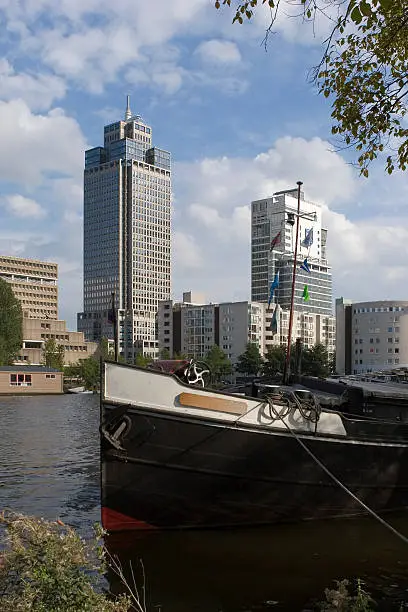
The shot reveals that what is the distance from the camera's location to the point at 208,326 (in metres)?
148

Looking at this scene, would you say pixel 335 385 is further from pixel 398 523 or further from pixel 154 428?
pixel 154 428

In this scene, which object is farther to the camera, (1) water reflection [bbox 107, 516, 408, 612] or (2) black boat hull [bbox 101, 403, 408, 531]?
(2) black boat hull [bbox 101, 403, 408, 531]

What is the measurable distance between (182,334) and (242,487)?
14162 centimetres

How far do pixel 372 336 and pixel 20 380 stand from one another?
70304mm

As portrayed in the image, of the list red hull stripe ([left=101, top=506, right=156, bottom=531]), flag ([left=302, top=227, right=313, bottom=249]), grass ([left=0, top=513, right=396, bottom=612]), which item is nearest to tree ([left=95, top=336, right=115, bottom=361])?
red hull stripe ([left=101, top=506, right=156, bottom=531])

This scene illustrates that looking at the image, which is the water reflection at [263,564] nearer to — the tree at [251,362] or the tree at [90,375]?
the tree at [90,375]

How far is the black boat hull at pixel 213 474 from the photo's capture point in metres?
12.5

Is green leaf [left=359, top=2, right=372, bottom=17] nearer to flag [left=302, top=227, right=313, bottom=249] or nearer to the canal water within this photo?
the canal water

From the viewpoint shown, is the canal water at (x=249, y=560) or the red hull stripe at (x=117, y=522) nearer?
the canal water at (x=249, y=560)

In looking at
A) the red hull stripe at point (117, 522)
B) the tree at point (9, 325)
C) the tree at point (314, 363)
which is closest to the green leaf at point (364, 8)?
the red hull stripe at point (117, 522)

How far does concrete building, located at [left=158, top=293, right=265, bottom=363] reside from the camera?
142250 mm

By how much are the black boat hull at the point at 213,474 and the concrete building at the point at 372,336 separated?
4482 inches

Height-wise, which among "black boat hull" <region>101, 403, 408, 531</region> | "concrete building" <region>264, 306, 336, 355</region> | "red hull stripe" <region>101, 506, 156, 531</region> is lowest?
"red hull stripe" <region>101, 506, 156, 531</region>

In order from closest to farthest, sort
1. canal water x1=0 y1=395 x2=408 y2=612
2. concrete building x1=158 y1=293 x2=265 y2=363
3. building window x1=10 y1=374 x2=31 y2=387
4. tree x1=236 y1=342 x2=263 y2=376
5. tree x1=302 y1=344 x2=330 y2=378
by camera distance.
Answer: canal water x1=0 y1=395 x2=408 y2=612, building window x1=10 y1=374 x2=31 y2=387, tree x1=302 y1=344 x2=330 y2=378, tree x1=236 y1=342 x2=263 y2=376, concrete building x1=158 y1=293 x2=265 y2=363
